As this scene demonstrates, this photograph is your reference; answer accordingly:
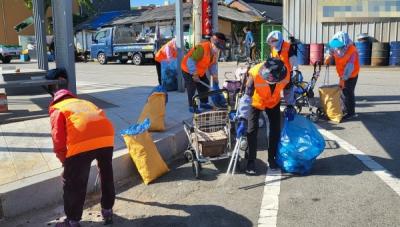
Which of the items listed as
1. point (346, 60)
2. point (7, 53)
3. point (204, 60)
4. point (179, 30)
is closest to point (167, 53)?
point (179, 30)

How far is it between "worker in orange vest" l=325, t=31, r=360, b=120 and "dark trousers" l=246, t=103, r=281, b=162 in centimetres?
368

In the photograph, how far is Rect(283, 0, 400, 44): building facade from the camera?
68.2 feet

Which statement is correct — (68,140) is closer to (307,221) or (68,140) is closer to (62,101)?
(62,101)

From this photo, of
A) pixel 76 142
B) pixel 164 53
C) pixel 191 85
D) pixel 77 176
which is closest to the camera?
pixel 76 142

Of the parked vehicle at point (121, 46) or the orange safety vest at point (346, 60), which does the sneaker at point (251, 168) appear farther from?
the parked vehicle at point (121, 46)

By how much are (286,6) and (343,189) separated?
797 inches

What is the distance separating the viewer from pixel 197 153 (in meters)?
5.93

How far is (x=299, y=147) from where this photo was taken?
5848 millimetres

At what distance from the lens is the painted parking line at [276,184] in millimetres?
4527

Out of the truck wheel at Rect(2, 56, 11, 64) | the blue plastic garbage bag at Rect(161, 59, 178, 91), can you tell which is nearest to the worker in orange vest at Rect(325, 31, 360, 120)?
the blue plastic garbage bag at Rect(161, 59, 178, 91)

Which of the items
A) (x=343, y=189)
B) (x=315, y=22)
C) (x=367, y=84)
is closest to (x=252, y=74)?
(x=343, y=189)

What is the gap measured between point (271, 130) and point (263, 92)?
0.61 meters

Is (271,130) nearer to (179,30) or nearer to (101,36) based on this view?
(179,30)

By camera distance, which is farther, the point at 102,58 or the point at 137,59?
the point at 102,58
